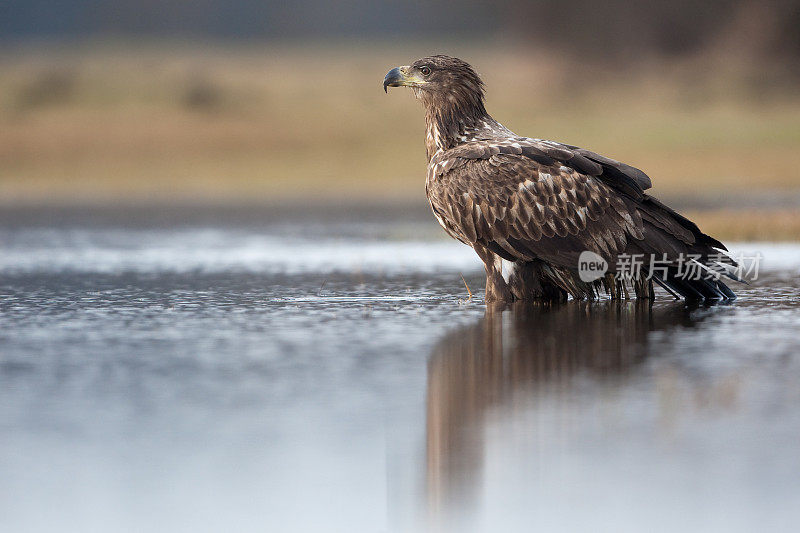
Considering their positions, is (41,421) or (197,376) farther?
(197,376)

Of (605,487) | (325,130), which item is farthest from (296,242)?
(325,130)

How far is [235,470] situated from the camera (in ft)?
19.0

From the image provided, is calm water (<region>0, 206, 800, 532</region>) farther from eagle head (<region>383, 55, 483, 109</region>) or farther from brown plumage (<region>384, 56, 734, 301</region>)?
eagle head (<region>383, 55, 483, 109</region>)

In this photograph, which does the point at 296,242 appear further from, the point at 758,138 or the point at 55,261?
the point at 758,138

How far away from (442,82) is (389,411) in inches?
228

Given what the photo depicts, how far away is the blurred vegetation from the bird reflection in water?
722 inches

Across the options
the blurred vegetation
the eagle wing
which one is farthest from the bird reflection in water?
the blurred vegetation

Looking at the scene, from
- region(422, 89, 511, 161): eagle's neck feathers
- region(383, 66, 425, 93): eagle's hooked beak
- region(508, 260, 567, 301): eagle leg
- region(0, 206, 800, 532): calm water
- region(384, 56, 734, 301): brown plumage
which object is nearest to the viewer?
region(0, 206, 800, 532): calm water

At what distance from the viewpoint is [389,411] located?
23.0 ft

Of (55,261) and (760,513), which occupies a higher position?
(55,261)

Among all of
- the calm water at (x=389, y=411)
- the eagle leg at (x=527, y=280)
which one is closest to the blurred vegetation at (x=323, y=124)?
the eagle leg at (x=527, y=280)

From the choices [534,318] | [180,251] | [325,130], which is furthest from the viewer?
[325,130]

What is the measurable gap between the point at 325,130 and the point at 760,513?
128ft

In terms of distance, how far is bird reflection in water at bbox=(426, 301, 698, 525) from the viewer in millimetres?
5852
